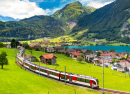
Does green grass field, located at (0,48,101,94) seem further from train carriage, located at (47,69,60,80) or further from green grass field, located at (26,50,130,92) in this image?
green grass field, located at (26,50,130,92)

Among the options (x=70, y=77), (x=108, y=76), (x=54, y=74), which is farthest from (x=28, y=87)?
(x=108, y=76)

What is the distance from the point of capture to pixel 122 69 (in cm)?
9612

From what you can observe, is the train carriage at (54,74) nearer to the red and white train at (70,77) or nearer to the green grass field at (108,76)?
the red and white train at (70,77)

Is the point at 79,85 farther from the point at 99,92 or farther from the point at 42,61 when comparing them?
the point at 42,61

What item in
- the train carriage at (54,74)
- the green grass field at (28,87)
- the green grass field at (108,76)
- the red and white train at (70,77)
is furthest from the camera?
the train carriage at (54,74)

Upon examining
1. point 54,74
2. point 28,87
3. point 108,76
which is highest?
point 28,87

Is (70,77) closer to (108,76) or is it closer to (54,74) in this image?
(54,74)

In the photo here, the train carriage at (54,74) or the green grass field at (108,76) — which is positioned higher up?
the train carriage at (54,74)

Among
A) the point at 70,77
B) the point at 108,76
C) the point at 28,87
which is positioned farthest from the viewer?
the point at 108,76

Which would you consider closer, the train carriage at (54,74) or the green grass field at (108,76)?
the green grass field at (108,76)

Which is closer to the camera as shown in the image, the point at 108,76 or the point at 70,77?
the point at 70,77

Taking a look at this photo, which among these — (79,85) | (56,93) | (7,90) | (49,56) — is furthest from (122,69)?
(7,90)

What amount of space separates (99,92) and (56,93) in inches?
467

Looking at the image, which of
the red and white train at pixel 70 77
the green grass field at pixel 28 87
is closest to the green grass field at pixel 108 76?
the red and white train at pixel 70 77
